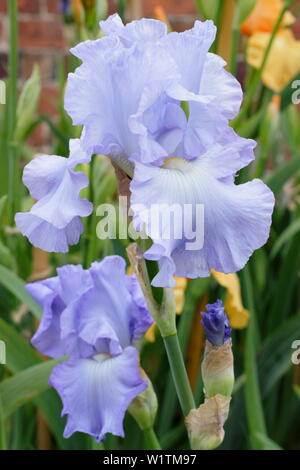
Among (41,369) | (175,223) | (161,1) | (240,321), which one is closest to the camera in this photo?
(175,223)

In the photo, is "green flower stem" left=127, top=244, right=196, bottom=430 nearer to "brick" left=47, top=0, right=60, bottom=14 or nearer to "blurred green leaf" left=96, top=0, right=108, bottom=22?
"blurred green leaf" left=96, top=0, right=108, bottom=22

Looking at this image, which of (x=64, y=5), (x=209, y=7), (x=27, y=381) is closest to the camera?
(x=27, y=381)

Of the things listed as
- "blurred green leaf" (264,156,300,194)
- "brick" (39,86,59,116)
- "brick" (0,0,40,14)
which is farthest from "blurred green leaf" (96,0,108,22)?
"brick" (0,0,40,14)

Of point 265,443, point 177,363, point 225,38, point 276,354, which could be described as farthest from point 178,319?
point 177,363

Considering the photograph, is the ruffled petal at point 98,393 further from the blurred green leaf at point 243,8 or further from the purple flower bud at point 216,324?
the blurred green leaf at point 243,8

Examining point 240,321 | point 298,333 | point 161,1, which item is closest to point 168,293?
→ point 240,321

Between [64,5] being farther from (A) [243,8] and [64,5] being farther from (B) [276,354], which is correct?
(B) [276,354]
